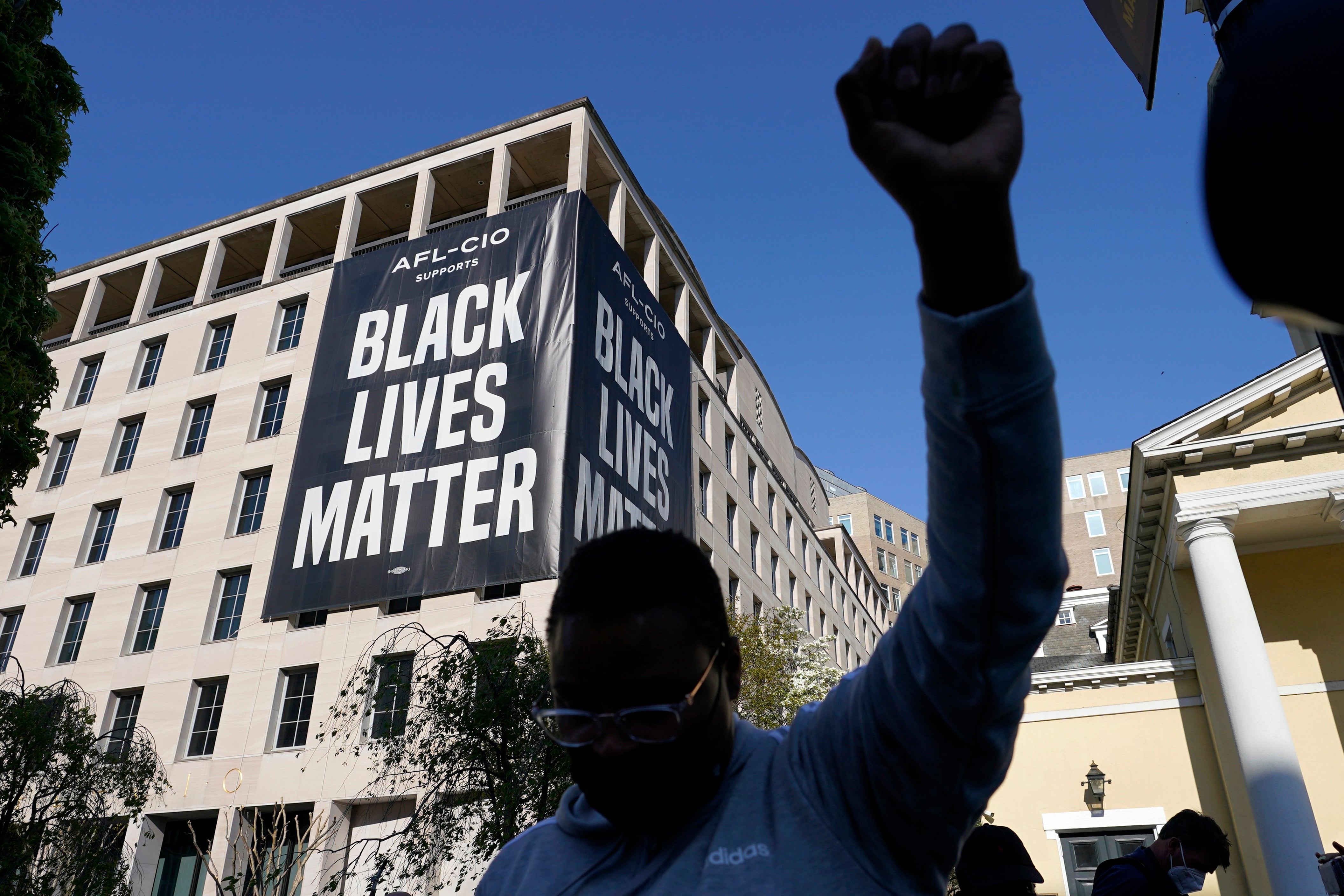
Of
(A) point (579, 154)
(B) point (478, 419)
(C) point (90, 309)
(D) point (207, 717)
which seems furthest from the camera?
(C) point (90, 309)

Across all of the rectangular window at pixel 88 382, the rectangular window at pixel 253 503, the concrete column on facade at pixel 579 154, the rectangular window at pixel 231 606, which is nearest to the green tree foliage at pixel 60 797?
the rectangular window at pixel 231 606

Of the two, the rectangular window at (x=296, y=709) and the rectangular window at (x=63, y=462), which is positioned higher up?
the rectangular window at (x=63, y=462)

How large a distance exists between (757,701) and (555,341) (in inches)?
438

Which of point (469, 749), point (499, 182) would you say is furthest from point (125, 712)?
point (499, 182)

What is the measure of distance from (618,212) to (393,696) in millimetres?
21510

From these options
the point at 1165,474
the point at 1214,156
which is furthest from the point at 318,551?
the point at 1214,156

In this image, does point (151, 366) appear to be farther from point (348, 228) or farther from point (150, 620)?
point (150, 620)

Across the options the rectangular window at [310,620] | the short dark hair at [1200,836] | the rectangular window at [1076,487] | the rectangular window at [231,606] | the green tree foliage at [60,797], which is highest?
the rectangular window at [1076,487]

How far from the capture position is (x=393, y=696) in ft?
50.8

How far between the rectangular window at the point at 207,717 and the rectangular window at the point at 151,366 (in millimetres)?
12841

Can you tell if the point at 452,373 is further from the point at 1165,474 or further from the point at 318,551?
the point at 1165,474

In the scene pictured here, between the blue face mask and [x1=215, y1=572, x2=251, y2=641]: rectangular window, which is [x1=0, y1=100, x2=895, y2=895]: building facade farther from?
the blue face mask

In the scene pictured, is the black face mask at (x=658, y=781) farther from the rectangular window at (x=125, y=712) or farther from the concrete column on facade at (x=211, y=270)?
the concrete column on facade at (x=211, y=270)

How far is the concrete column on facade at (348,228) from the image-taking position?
109 ft
